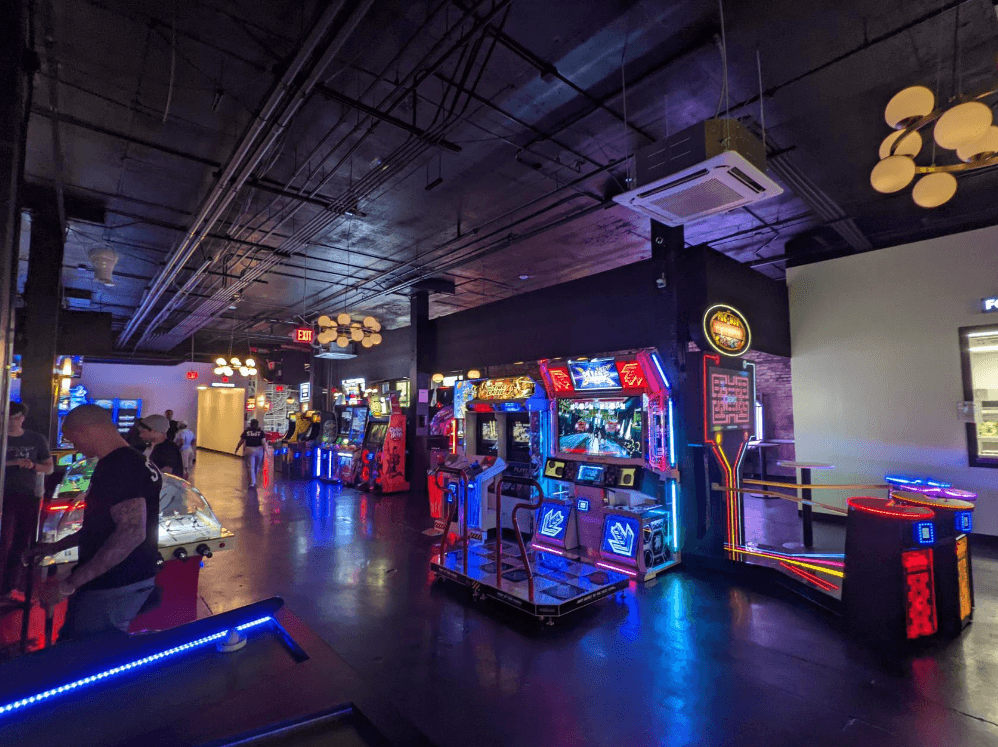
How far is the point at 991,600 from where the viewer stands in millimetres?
4211

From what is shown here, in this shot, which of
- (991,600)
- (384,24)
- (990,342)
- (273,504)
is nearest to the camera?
(384,24)

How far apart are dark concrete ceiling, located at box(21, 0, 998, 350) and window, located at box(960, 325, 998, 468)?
1643mm

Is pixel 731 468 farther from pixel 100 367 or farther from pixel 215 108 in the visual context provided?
pixel 100 367

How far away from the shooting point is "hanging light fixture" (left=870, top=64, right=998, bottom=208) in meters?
2.58

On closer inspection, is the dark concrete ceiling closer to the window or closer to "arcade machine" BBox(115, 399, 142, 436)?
the window

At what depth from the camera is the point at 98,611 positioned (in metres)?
2.27

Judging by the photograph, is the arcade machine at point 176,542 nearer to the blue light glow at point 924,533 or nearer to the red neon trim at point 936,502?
the blue light glow at point 924,533

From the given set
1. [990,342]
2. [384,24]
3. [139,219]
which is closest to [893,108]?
[384,24]

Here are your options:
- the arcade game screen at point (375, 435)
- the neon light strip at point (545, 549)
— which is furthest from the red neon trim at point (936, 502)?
the arcade game screen at point (375, 435)

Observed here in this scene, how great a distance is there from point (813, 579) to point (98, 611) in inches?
195

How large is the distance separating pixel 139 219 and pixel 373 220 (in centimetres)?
320

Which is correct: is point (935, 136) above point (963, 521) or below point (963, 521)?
above

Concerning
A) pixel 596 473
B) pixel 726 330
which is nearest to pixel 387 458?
pixel 596 473

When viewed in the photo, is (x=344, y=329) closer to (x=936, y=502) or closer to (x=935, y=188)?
(x=935, y=188)
